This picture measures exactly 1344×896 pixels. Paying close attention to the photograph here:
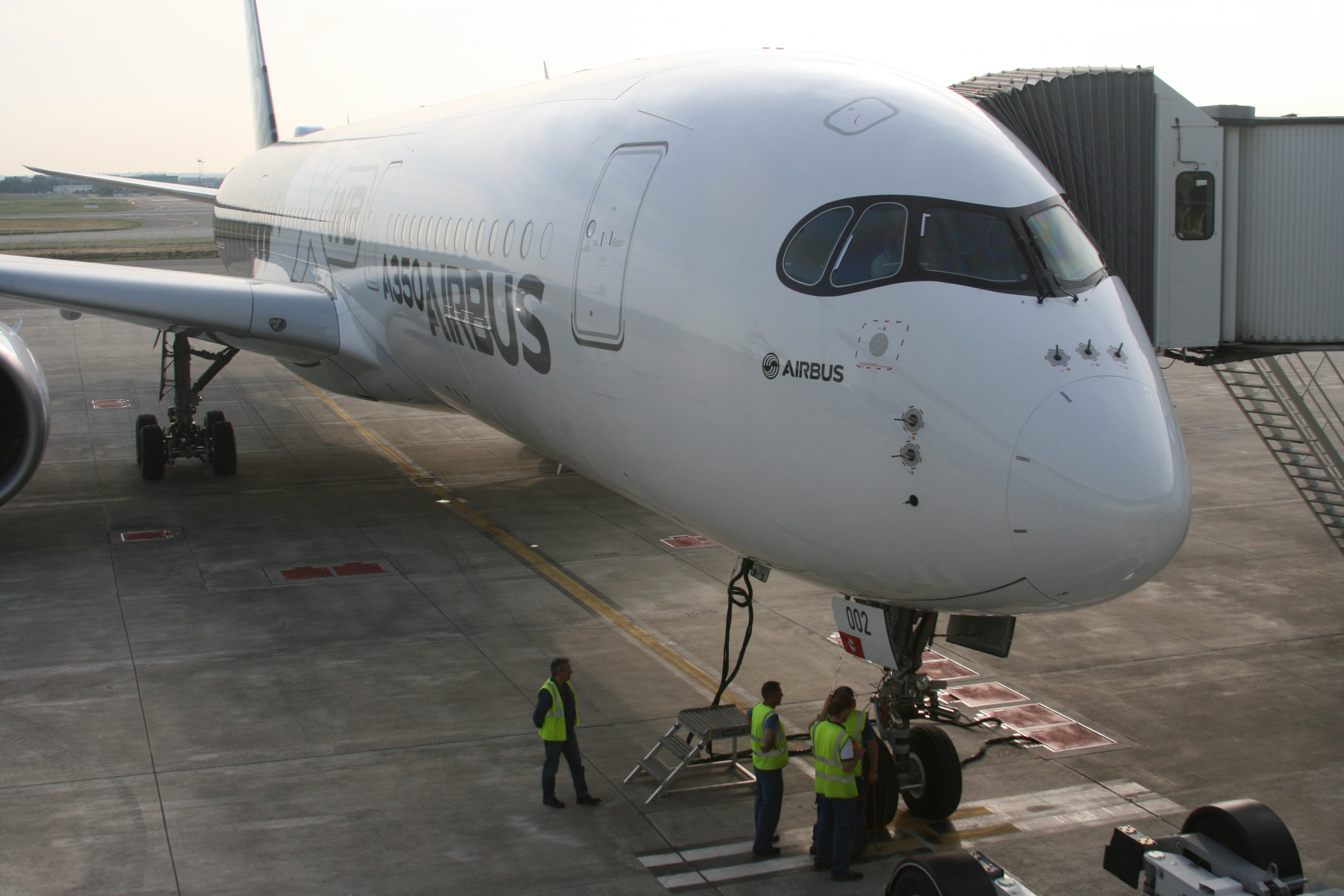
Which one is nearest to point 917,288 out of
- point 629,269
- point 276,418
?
point 629,269

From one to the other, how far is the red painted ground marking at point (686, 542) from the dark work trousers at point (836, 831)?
7.63 meters

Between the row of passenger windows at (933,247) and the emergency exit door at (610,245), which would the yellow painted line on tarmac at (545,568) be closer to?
A: the emergency exit door at (610,245)

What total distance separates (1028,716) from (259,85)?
24.8m

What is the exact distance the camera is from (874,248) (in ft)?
20.9

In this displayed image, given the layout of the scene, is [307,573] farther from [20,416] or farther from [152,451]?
[152,451]

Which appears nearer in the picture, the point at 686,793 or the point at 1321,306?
the point at 686,793

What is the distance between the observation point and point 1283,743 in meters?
9.44

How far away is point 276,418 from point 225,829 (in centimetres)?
1725

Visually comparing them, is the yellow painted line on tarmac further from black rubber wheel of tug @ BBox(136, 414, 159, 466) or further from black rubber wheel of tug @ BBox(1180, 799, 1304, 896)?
black rubber wheel of tug @ BBox(1180, 799, 1304, 896)

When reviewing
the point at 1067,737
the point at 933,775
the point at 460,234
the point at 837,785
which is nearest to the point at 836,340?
the point at 837,785

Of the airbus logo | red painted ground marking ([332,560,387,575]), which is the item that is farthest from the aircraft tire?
the airbus logo

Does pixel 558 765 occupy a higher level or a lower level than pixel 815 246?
lower

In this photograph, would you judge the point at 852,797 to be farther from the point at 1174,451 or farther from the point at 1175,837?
the point at 1174,451

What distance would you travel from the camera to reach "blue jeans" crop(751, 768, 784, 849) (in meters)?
7.66
